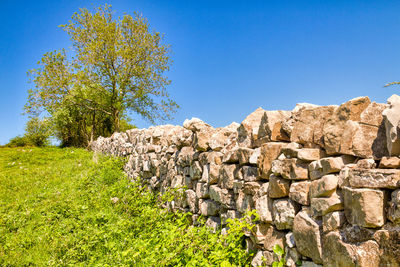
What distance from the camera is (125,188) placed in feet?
24.8

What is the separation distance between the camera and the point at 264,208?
3240 mm

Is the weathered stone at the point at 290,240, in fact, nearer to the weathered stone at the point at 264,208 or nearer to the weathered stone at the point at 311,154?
the weathered stone at the point at 264,208

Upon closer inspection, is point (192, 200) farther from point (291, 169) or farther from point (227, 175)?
point (291, 169)

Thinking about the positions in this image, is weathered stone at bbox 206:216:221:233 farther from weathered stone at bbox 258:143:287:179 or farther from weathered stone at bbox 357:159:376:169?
weathered stone at bbox 357:159:376:169

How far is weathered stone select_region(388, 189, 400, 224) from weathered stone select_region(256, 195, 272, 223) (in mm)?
1388

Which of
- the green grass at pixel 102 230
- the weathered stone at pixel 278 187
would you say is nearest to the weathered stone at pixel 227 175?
the green grass at pixel 102 230

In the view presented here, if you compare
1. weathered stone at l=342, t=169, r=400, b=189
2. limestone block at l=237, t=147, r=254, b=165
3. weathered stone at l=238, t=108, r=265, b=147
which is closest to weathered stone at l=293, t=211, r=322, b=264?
weathered stone at l=342, t=169, r=400, b=189

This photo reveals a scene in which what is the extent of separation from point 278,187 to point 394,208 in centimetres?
123

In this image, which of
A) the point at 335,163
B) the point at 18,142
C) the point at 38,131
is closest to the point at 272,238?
the point at 335,163

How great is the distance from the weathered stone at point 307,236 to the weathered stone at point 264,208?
Answer: 51 centimetres

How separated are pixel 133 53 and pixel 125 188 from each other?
54.0 feet

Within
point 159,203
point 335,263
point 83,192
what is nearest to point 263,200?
point 335,263

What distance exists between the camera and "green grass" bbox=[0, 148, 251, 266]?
3.69 metres

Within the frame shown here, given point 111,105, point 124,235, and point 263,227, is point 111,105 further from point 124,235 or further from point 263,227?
point 263,227
